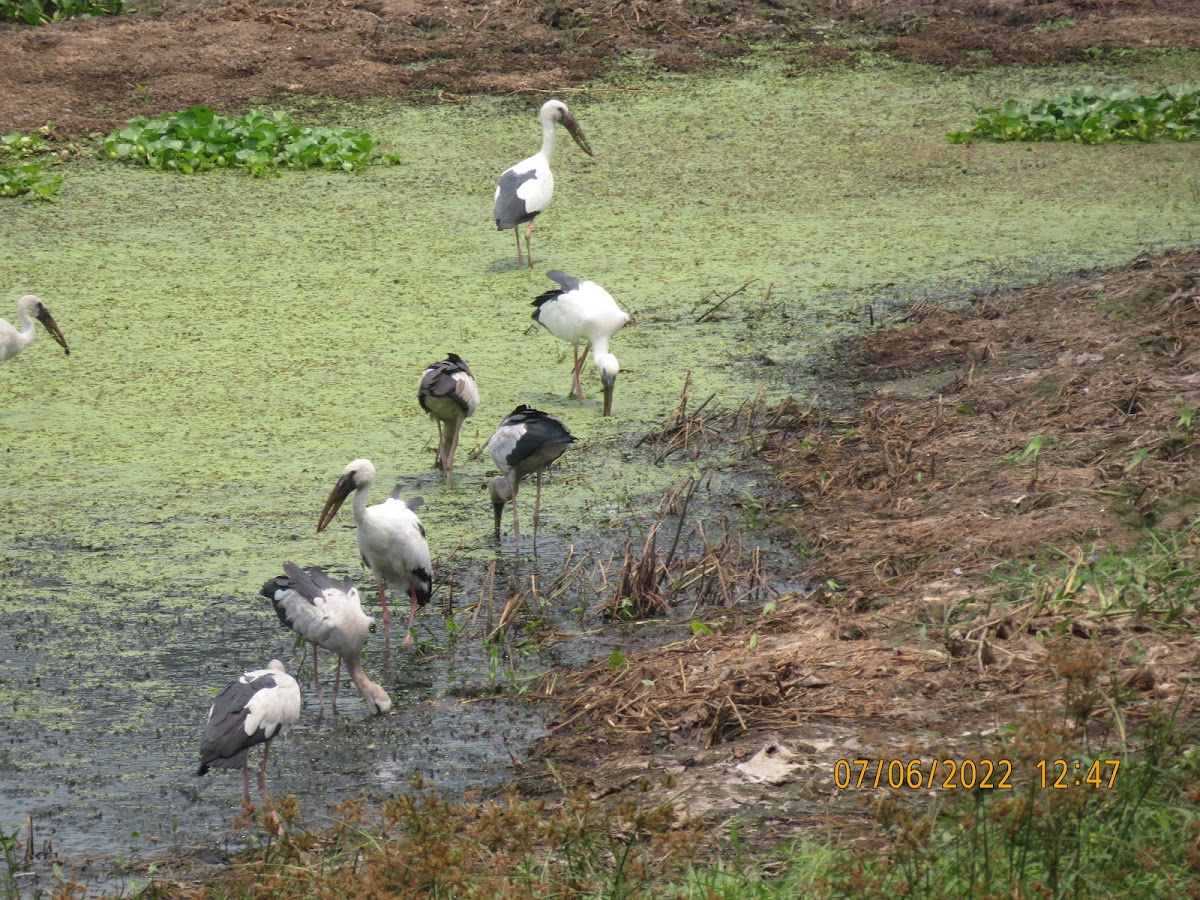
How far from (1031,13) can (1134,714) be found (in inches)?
427

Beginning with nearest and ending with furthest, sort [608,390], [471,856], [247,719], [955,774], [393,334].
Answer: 1. [471,856]
2. [955,774]
3. [247,719]
4. [608,390]
5. [393,334]

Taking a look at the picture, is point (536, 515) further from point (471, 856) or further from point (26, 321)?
point (26, 321)

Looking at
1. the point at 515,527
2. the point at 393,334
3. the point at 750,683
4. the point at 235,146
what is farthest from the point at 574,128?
the point at 750,683

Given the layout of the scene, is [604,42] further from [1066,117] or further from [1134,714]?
[1134,714]

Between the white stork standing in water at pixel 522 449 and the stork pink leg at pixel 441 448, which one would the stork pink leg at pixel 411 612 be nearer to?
the white stork standing in water at pixel 522 449

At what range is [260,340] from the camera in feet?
23.7

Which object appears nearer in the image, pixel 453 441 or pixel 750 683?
pixel 750 683

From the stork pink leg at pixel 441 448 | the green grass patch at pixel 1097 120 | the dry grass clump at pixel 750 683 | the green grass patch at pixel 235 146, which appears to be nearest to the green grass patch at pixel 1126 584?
the dry grass clump at pixel 750 683

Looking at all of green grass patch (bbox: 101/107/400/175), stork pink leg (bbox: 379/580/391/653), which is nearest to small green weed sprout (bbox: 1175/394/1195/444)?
stork pink leg (bbox: 379/580/391/653)

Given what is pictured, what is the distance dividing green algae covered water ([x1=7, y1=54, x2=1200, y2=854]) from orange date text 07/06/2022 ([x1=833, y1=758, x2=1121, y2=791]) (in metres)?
0.98

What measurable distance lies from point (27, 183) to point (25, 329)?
2.87 metres

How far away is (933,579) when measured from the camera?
4.43 meters

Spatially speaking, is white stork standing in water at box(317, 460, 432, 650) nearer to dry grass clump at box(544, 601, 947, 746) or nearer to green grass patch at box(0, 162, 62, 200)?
dry grass clump at box(544, 601, 947, 746)

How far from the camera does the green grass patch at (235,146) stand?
982 centimetres
